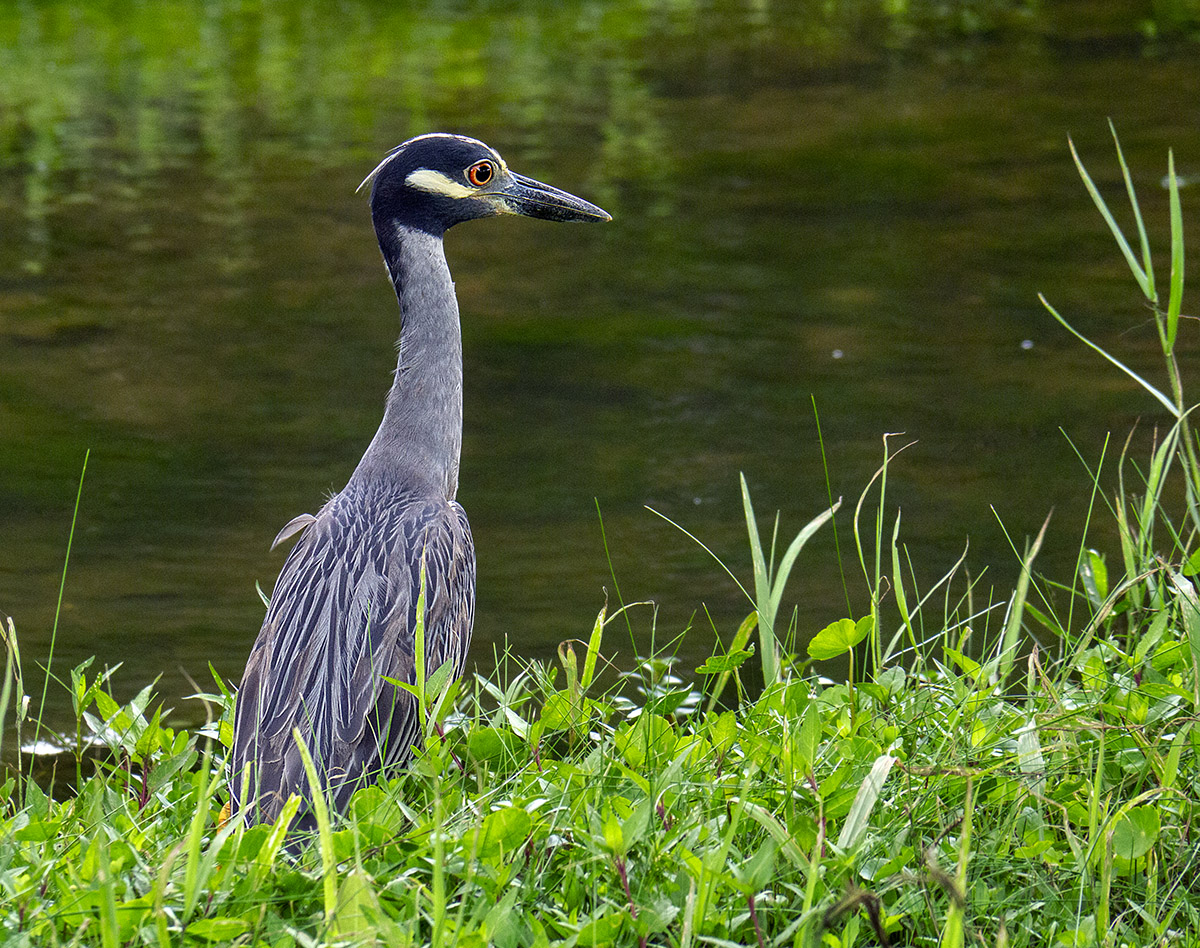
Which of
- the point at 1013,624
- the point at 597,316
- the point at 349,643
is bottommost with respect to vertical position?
the point at 597,316

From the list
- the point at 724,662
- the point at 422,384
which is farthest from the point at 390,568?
the point at 724,662

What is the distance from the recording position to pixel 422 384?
451cm

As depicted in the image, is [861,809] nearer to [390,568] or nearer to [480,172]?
[390,568]

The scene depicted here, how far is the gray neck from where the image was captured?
4.45 meters

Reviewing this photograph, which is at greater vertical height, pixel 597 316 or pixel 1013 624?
pixel 1013 624

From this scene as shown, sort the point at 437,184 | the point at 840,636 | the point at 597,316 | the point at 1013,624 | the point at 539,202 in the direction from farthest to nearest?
the point at 597,316 < the point at 539,202 < the point at 437,184 < the point at 1013,624 < the point at 840,636

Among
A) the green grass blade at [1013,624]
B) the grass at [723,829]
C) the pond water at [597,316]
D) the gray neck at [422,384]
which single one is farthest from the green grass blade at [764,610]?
the gray neck at [422,384]

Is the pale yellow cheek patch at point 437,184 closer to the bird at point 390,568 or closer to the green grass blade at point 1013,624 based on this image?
the bird at point 390,568

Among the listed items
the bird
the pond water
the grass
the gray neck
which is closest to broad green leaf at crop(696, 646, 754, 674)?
the grass

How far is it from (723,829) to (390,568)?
4.69 ft

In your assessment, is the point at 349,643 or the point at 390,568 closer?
the point at 349,643

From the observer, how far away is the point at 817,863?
255 centimetres

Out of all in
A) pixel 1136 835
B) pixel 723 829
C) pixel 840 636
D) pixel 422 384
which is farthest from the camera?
pixel 422 384

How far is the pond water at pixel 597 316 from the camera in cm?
598
